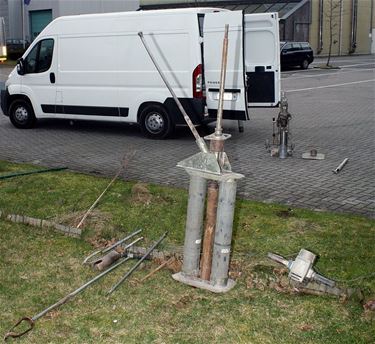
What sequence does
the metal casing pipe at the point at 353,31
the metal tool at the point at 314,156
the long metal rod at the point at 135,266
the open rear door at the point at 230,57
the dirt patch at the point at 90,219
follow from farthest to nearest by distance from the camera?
the metal casing pipe at the point at 353,31 → the open rear door at the point at 230,57 → the metal tool at the point at 314,156 → the dirt patch at the point at 90,219 → the long metal rod at the point at 135,266

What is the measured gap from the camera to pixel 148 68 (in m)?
11.1

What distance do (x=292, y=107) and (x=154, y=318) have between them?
13581 mm

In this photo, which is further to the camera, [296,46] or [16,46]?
[16,46]

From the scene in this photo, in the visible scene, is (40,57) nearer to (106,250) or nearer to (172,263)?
(106,250)

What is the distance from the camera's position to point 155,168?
898 centimetres

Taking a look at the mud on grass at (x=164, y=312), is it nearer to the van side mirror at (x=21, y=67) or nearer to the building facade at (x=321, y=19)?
the van side mirror at (x=21, y=67)

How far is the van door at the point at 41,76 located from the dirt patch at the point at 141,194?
6033 mm

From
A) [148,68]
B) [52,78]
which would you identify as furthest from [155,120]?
[52,78]

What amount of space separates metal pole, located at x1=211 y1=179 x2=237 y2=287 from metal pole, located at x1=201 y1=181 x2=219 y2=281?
→ 69mm

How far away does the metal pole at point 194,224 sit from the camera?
14.9 ft

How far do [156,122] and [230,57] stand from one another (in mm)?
2020

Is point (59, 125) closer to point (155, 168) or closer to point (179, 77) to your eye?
point (179, 77)

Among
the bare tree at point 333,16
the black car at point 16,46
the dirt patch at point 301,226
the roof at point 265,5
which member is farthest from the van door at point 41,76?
the bare tree at point 333,16

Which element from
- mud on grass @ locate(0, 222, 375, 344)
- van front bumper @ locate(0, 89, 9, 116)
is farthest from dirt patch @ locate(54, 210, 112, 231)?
van front bumper @ locate(0, 89, 9, 116)
